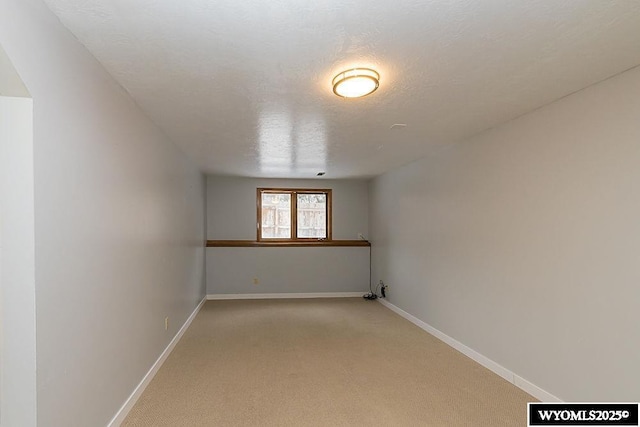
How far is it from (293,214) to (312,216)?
381 millimetres

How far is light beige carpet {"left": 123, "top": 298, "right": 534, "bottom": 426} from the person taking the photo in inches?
94.4

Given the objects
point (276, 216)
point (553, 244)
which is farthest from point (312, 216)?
point (553, 244)

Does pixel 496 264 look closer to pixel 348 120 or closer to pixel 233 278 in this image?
pixel 348 120

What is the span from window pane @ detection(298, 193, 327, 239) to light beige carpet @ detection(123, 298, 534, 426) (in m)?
2.48

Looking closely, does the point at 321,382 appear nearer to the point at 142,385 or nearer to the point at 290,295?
the point at 142,385

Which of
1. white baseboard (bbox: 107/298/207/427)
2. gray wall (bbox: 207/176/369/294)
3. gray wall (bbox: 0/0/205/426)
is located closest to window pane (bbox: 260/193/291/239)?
gray wall (bbox: 207/176/369/294)

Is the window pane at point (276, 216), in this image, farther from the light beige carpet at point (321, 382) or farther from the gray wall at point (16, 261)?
the gray wall at point (16, 261)

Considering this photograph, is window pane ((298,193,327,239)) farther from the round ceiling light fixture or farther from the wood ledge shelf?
the round ceiling light fixture

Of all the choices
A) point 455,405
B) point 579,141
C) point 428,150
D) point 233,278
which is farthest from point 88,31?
point 233,278

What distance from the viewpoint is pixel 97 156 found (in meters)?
1.97

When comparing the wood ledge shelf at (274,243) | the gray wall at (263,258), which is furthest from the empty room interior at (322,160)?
the wood ledge shelf at (274,243)

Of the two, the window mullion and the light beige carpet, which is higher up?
the window mullion

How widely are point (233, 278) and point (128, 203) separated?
4.17 metres

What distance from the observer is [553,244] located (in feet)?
8.45
